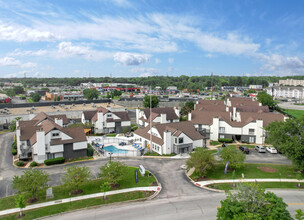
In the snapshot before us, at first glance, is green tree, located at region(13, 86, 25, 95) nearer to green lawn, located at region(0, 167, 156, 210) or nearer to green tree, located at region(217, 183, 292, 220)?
green lawn, located at region(0, 167, 156, 210)

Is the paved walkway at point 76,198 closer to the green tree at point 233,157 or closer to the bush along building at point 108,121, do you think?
the green tree at point 233,157

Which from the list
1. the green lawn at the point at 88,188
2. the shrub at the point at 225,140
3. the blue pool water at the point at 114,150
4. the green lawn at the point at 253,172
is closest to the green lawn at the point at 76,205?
the green lawn at the point at 88,188

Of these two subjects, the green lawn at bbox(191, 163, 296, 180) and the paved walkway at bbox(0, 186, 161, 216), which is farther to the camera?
the green lawn at bbox(191, 163, 296, 180)

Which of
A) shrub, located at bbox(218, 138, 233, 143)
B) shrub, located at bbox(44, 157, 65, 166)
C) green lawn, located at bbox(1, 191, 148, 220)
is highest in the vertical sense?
shrub, located at bbox(218, 138, 233, 143)

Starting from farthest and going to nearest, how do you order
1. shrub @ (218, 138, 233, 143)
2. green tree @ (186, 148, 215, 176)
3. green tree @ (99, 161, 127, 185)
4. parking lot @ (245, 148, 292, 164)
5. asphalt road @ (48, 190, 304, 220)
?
shrub @ (218, 138, 233, 143) < parking lot @ (245, 148, 292, 164) < green tree @ (186, 148, 215, 176) < green tree @ (99, 161, 127, 185) < asphalt road @ (48, 190, 304, 220)

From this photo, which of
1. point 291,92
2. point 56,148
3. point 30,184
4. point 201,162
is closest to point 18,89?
point 56,148

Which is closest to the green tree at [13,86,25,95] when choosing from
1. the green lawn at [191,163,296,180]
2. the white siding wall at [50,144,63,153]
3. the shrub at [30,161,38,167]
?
the white siding wall at [50,144,63,153]
